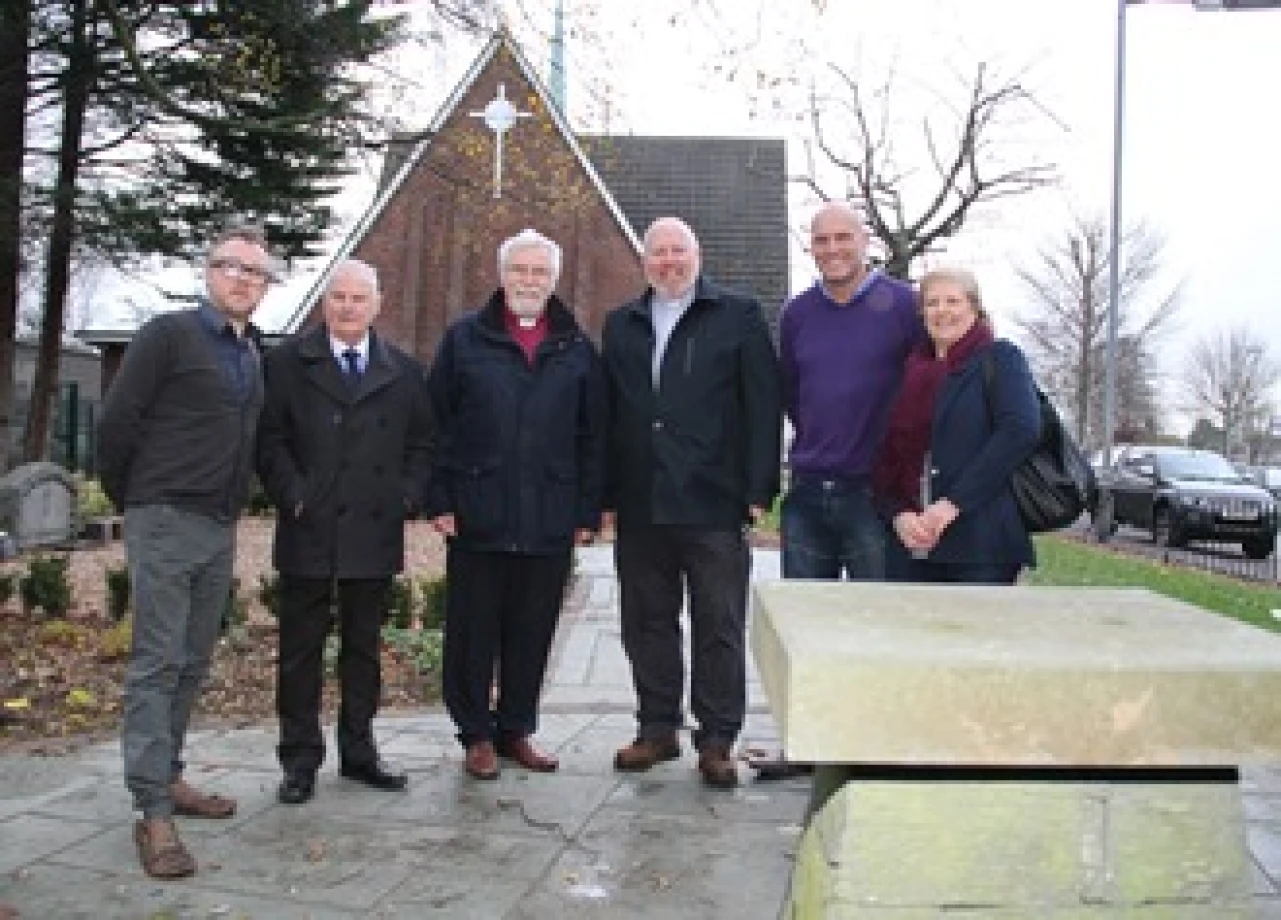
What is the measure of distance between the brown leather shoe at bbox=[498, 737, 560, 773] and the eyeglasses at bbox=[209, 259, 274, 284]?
2.09 metres

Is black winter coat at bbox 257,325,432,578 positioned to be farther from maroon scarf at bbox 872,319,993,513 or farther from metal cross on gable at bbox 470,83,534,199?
metal cross on gable at bbox 470,83,534,199

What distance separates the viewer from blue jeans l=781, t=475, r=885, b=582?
4.73m

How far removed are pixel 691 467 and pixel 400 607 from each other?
12.5 feet

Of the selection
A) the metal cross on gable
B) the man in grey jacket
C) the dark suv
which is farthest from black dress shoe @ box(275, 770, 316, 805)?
the metal cross on gable

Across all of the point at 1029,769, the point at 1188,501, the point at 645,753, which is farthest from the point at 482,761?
the point at 1188,501

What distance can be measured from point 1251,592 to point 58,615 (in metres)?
10.5

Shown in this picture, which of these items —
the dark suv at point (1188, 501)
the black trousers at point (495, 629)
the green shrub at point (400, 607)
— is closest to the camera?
the black trousers at point (495, 629)

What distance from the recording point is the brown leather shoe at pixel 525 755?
5.00m

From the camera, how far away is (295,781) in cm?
455

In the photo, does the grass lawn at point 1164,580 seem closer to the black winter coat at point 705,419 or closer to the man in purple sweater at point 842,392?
the man in purple sweater at point 842,392

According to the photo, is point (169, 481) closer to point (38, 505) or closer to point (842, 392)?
point (842, 392)

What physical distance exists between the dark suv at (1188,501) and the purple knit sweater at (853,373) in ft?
52.8

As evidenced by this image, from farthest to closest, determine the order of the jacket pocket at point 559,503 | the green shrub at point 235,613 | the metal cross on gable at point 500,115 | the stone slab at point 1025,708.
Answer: the metal cross on gable at point 500,115 → the green shrub at point 235,613 → the jacket pocket at point 559,503 → the stone slab at point 1025,708

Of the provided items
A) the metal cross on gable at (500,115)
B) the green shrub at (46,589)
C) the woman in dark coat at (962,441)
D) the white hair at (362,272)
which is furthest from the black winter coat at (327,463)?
the metal cross on gable at (500,115)
